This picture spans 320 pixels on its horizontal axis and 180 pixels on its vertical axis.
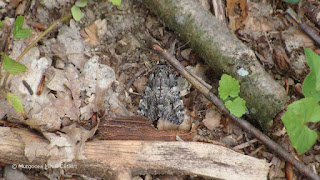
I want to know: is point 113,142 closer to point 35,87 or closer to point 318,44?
point 35,87

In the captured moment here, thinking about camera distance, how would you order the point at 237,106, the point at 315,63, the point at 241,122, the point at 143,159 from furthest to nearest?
the point at 241,122, the point at 237,106, the point at 315,63, the point at 143,159

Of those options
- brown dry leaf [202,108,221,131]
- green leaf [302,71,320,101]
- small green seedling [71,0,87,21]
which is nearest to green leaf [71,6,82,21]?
small green seedling [71,0,87,21]

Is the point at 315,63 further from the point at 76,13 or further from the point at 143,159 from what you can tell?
the point at 76,13

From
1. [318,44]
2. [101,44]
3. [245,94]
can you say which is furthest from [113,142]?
[318,44]

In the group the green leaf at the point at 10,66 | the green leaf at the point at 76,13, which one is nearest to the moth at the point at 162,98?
the green leaf at the point at 76,13

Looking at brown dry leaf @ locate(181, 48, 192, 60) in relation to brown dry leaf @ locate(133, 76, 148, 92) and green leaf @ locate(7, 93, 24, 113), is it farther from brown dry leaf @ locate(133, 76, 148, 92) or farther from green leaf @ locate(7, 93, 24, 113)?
green leaf @ locate(7, 93, 24, 113)

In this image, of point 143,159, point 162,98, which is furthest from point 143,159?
point 162,98

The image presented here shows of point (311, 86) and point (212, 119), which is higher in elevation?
point (311, 86)
